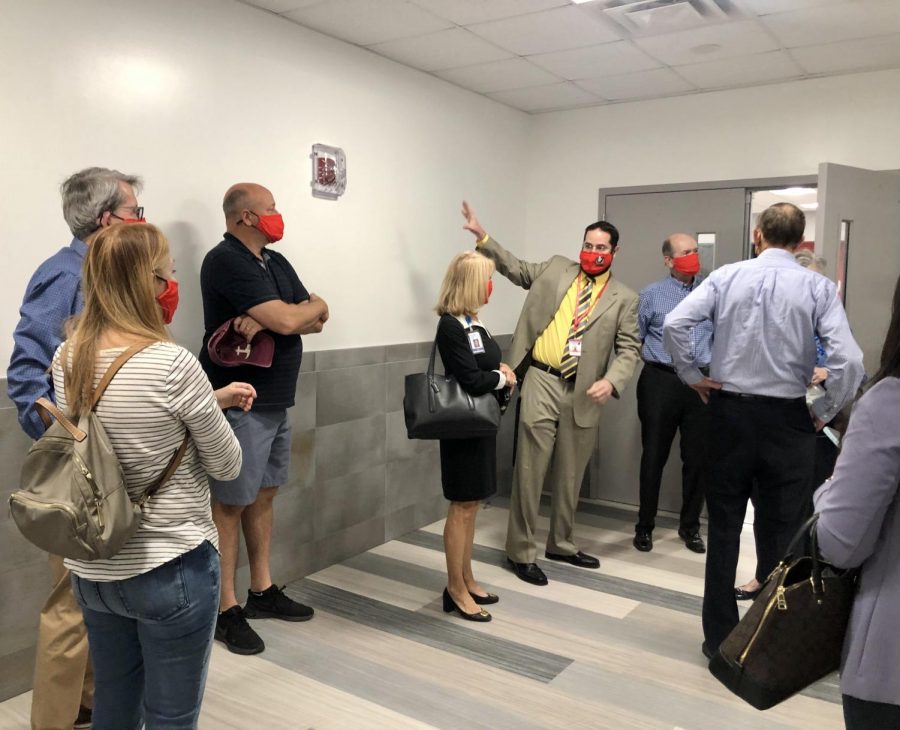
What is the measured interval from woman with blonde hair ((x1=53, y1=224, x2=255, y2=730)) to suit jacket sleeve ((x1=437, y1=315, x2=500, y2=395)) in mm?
1457

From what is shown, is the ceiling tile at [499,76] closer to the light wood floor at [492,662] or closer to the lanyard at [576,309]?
the lanyard at [576,309]


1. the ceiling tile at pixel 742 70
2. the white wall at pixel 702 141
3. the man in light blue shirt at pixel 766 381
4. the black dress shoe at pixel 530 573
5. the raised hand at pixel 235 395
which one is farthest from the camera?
A: the white wall at pixel 702 141

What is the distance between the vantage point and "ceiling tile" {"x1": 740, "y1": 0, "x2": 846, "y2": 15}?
10.6 ft

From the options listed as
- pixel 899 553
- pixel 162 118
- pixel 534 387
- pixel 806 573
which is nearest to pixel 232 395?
pixel 806 573

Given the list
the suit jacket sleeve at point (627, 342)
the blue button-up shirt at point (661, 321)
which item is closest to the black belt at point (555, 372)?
the suit jacket sleeve at point (627, 342)

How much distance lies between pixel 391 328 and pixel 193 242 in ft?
4.36

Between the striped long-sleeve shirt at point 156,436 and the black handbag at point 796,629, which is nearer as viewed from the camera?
the black handbag at point 796,629

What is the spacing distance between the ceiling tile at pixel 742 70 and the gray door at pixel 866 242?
65cm

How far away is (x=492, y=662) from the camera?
294cm

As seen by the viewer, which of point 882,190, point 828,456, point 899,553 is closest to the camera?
point 899,553

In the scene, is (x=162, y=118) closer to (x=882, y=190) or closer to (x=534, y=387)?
(x=534, y=387)

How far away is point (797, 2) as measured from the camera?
3.23 m

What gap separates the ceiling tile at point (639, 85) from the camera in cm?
441

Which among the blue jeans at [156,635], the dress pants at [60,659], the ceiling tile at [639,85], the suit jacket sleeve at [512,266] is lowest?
the dress pants at [60,659]
